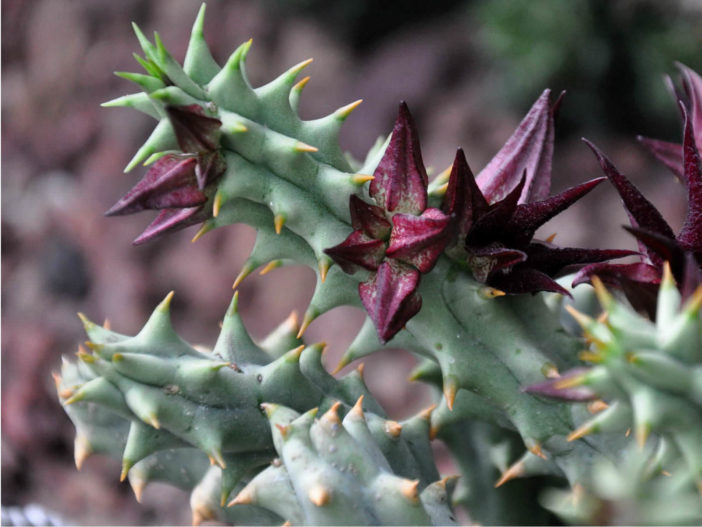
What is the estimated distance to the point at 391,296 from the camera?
0.50 meters

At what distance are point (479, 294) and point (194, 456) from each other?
288mm

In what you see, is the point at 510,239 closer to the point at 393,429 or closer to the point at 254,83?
the point at 393,429

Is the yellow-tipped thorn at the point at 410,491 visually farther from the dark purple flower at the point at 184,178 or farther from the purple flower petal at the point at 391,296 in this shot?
the dark purple flower at the point at 184,178

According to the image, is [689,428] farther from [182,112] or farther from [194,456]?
[194,456]

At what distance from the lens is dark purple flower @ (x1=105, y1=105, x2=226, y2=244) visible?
48 cm

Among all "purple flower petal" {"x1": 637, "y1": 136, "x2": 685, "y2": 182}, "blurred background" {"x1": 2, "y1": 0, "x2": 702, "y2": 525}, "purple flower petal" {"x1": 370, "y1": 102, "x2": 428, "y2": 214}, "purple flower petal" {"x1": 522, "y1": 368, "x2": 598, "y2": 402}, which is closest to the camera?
"purple flower petal" {"x1": 522, "y1": 368, "x2": 598, "y2": 402}

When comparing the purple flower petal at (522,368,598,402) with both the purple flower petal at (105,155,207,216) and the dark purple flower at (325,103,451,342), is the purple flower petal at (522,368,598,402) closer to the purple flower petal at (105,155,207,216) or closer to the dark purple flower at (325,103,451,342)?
the dark purple flower at (325,103,451,342)

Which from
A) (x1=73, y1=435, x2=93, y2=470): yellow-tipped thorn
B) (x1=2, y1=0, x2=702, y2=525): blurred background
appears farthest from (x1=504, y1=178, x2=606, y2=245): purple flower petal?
(x1=2, y1=0, x2=702, y2=525): blurred background

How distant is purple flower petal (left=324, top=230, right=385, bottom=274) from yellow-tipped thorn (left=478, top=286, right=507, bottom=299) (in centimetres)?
7

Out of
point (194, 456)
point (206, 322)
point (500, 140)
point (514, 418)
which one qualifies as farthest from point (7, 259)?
point (514, 418)

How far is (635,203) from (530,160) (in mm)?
90

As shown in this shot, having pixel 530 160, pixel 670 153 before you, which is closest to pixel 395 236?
pixel 530 160

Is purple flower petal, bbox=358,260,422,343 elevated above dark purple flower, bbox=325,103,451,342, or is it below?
below

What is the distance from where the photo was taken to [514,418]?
1.83ft
